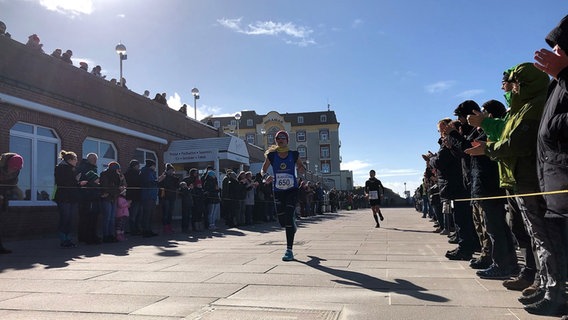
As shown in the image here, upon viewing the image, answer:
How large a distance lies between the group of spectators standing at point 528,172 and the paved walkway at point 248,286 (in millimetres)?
290

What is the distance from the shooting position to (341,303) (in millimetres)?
4016

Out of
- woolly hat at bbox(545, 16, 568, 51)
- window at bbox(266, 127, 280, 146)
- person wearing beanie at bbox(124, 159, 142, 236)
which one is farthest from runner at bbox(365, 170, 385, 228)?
window at bbox(266, 127, 280, 146)

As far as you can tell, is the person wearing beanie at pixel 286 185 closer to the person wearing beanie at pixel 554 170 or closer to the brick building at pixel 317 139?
the person wearing beanie at pixel 554 170

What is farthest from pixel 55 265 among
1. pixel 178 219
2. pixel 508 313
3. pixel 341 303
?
pixel 178 219

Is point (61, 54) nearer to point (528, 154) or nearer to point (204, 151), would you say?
point (204, 151)

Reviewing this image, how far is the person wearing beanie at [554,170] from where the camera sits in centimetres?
290

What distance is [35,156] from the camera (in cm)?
1230

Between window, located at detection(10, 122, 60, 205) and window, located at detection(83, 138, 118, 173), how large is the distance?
4.97 feet

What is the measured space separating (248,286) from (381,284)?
4.69 ft

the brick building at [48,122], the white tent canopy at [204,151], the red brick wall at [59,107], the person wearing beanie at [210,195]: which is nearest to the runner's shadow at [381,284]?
the brick building at [48,122]

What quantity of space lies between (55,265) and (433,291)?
17.1 ft

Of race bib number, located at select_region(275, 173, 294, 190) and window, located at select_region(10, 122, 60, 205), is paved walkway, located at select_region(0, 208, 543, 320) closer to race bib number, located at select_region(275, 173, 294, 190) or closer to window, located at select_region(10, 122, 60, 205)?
race bib number, located at select_region(275, 173, 294, 190)

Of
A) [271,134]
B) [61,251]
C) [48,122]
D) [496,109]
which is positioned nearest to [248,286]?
[496,109]

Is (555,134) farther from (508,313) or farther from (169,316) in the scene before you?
(169,316)
